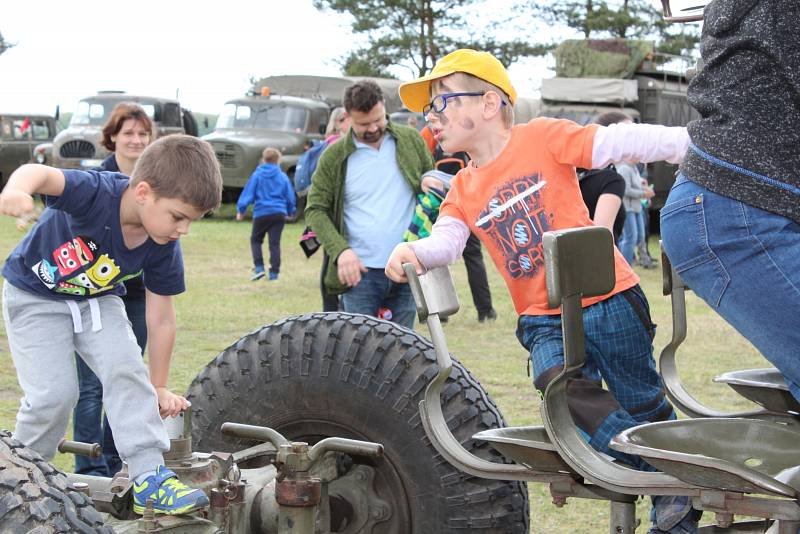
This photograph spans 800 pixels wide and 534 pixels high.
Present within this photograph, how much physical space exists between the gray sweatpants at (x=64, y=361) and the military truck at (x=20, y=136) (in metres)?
23.7

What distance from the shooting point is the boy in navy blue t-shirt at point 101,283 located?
120 inches

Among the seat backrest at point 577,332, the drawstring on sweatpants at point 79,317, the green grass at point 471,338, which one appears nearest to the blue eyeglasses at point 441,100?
the seat backrest at point 577,332

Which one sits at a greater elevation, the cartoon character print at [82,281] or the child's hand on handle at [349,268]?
the cartoon character print at [82,281]

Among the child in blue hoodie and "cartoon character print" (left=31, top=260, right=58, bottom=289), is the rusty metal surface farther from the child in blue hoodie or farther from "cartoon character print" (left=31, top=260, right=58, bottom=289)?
the child in blue hoodie

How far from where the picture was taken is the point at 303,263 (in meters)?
15.4

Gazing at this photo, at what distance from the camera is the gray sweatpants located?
3.09m

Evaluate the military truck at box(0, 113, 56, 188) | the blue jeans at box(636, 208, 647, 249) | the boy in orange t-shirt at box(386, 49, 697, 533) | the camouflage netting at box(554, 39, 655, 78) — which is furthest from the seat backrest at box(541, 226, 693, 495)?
the military truck at box(0, 113, 56, 188)

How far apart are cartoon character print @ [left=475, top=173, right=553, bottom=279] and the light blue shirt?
2905mm

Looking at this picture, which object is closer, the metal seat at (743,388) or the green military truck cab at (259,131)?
the metal seat at (743,388)

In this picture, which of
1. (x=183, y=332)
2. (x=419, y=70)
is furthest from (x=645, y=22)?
(x=183, y=332)

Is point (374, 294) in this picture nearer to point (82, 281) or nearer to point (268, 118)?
point (82, 281)

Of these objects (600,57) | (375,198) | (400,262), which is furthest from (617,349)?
(600,57)

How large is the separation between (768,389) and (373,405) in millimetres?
1041

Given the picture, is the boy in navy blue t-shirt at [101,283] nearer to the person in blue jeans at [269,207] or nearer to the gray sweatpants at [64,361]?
the gray sweatpants at [64,361]
